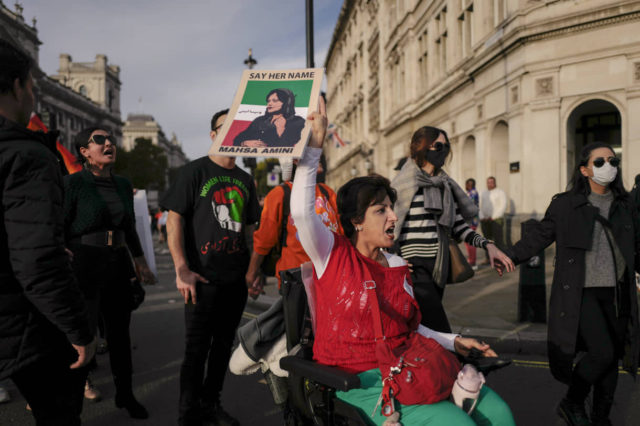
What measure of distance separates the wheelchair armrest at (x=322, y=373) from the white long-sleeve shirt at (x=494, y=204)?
10.3 meters

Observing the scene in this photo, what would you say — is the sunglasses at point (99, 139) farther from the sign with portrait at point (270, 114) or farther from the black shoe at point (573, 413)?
the black shoe at point (573, 413)

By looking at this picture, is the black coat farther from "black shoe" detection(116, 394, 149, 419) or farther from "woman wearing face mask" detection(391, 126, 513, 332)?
"black shoe" detection(116, 394, 149, 419)

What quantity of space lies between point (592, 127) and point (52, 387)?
1506cm

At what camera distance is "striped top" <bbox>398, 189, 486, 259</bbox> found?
3.67m

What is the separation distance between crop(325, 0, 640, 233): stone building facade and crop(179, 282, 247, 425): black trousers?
11467 millimetres

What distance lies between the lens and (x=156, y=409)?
3.87m

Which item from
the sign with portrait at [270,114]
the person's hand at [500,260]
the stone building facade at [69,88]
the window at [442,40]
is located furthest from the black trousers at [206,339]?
the stone building facade at [69,88]

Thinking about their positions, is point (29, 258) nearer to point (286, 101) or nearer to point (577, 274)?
point (286, 101)

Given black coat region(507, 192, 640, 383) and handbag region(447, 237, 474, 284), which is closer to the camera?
black coat region(507, 192, 640, 383)

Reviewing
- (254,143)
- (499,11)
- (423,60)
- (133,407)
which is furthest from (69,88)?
(254,143)

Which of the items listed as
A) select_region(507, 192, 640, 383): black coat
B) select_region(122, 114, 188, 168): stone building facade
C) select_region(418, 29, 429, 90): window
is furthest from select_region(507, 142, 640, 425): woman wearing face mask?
select_region(122, 114, 188, 168): stone building facade

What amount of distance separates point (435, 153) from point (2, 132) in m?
2.83

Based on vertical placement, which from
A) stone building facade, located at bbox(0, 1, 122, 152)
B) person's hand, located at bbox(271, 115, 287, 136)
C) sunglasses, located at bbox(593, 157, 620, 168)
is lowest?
sunglasses, located at bbox(593, 157, 620, 168)

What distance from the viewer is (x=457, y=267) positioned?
3.69m
